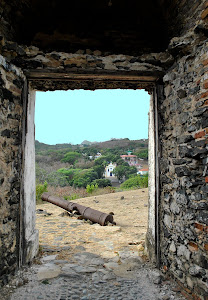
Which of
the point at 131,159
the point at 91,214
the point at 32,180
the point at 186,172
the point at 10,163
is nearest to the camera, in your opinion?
the point at 186,172

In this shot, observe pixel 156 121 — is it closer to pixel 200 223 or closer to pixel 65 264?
pixel 200 223

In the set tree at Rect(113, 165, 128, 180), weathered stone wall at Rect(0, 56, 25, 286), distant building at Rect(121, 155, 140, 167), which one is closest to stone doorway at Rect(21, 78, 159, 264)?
weathered stone wall at Rect(0, 56, 25, 286)

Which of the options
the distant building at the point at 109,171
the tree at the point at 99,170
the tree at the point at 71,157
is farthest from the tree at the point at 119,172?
the tree at the point at 71,157

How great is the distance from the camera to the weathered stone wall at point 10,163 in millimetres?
2953

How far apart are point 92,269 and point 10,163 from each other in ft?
6.68

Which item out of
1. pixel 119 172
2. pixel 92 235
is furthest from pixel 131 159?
pixel 92 235

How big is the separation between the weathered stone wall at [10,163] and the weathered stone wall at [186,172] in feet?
6.87

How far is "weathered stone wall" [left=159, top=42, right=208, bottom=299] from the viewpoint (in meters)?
2.56

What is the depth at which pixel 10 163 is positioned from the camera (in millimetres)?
3141

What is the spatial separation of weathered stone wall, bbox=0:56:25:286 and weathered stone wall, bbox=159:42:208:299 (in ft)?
6.87

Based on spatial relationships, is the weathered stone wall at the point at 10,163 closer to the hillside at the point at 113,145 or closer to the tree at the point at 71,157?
the tree at the point at 71,157

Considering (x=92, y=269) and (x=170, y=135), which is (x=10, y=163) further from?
(x=170, y=135)

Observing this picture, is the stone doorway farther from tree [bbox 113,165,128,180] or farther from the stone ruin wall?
tree [bbox 113,165,128,180]

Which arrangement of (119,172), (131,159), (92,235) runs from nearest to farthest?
1. (92,235)
2. (119,172)
3. (131,159)
